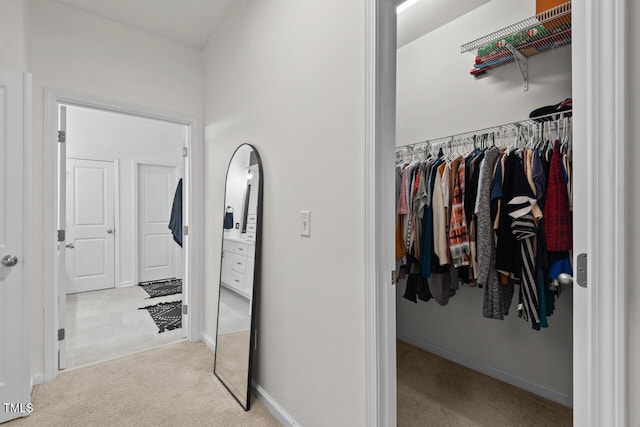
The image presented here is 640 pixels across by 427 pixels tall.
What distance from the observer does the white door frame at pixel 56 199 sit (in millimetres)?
2332

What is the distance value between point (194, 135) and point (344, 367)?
249 cm

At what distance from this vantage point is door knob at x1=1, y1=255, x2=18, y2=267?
186cm

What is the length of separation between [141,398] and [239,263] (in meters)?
1.04

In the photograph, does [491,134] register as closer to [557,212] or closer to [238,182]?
[557,212]

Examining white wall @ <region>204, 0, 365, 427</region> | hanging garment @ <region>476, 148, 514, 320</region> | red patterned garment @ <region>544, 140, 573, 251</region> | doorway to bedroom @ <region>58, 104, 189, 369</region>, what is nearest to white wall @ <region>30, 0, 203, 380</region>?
white wall @ <region>204, 0, 365, 427</region>

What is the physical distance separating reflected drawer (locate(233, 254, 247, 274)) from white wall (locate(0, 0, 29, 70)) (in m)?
1.78

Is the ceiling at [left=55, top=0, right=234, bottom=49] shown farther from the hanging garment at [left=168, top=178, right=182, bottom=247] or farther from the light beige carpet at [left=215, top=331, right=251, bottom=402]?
the light beige carpet at [left=215, top=331, right=251, bottom=402]

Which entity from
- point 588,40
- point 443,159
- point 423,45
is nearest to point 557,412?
point 443,159

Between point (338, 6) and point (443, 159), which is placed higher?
point (338, 6)

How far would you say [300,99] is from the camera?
1729 millimetres

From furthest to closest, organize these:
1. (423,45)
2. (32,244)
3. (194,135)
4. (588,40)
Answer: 1. (194,135)
2. (423,45)
3. (32,244)
4. (588,40)

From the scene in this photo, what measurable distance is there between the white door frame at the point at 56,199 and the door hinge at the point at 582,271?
288cm

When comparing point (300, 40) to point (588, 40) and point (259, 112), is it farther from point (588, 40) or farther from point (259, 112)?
point (588, 40)

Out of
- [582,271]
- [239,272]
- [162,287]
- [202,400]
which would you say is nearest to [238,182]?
[239,272]
